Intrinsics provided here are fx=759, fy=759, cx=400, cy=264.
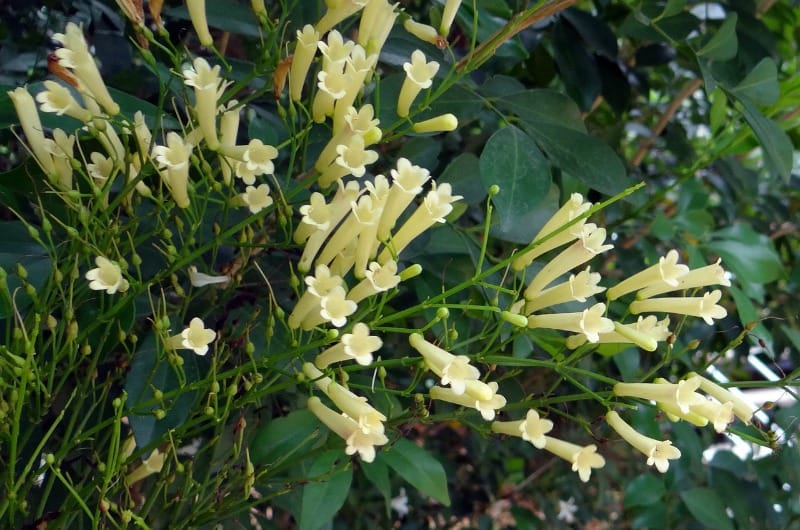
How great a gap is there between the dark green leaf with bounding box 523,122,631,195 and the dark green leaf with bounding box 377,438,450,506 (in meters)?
0.23

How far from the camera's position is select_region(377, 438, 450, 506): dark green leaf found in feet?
1.75

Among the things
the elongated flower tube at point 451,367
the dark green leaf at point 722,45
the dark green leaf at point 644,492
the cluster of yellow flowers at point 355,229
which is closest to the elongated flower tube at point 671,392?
the cluster of yellow flowers at point 355,229

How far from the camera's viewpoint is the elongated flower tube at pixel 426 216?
41 cm

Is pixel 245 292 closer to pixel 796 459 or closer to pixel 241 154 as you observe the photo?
pixel 241 154

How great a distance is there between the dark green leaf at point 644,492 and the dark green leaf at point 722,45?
1.51 ft

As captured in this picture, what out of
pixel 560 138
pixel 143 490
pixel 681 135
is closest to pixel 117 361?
pixel 143 490

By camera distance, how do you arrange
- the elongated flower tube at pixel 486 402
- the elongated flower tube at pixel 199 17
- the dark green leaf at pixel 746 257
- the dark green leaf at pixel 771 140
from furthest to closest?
the dark green leaf at pixel 746 257 → the dark green leaf at pixel 771 140 → the elongated flower tube at pixel 199 17 → the elongated flower tube at pixel 486 402

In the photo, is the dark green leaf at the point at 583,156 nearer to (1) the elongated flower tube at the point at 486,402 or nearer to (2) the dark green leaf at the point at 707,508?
(1) the elongated flower tube at the point at 486,402

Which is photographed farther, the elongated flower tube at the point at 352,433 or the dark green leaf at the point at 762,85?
the dark green leaf at the point at 762,85

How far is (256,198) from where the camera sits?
45 centimetres

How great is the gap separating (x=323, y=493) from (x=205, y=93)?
28cm

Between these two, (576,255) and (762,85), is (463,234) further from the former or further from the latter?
(762,85)

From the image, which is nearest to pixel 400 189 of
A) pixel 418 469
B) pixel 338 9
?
pixel 338 9

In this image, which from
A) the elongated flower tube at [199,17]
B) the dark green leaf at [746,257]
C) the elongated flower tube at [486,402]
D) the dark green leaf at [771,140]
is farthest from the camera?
the dark green leaf at [746,257]
